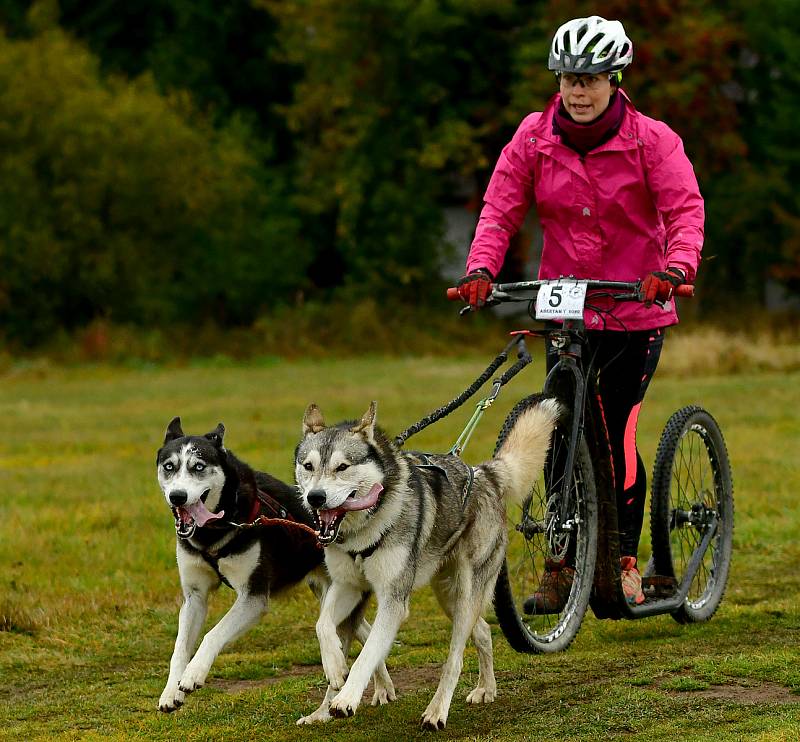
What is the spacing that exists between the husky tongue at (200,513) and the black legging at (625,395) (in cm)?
168

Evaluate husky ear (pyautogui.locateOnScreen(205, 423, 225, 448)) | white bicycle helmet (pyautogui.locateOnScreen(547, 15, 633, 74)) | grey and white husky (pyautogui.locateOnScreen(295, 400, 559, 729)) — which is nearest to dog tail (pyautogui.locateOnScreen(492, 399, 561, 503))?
grey and white husky (pyautogui.locateOnScreen(295, 400, 559, 729))

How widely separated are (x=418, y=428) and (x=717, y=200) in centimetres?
3079

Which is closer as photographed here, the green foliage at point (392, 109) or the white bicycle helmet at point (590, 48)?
the white bicycle helmet at point (590, 48)

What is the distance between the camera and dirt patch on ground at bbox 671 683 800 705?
5.59 meters

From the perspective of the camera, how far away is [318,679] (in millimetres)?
6574

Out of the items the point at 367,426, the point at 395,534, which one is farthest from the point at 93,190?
the point at 395,534

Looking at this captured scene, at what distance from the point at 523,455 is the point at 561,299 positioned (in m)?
0.70

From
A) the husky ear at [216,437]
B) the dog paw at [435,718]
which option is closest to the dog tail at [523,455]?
the dog paw at [435,718]

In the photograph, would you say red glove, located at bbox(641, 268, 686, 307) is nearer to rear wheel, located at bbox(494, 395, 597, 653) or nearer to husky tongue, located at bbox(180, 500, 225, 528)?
rear wheel, located at bbox(494, 395, 597, 653)

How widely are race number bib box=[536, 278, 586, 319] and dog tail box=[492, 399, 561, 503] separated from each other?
0.45m

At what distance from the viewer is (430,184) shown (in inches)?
1447

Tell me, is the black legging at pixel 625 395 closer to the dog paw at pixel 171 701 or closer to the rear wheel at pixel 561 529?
the rear wheel at pixel 561 529

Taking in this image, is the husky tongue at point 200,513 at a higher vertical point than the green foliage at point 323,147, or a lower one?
lower

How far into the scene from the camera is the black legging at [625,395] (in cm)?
668
